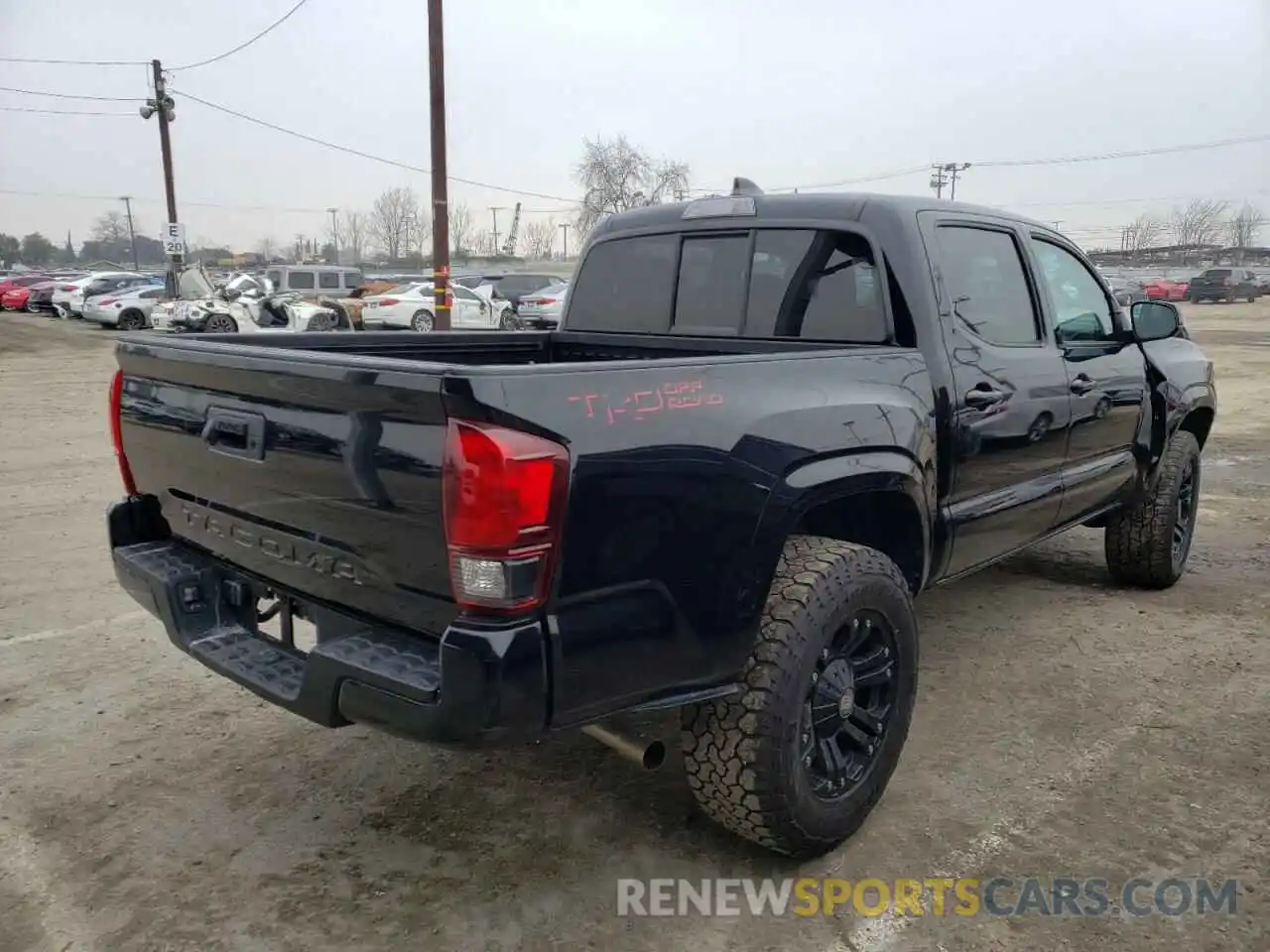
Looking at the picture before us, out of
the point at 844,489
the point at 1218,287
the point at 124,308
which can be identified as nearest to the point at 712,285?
the point at 844,489

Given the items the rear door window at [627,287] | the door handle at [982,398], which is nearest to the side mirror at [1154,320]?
the door handle at [982,398]

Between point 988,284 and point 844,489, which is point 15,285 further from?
point 844,489

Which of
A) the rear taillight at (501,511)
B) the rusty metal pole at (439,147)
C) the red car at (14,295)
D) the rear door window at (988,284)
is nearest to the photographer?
the rear taillight at (501,511)

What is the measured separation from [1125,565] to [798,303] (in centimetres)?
276

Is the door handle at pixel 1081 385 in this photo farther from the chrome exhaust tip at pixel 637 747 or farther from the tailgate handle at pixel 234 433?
the tailgate handle at pixel 234 433

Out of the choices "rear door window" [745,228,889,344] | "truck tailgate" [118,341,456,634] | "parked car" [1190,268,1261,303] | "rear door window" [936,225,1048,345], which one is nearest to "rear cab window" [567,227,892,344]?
"rear door window" [745,228,889,344]

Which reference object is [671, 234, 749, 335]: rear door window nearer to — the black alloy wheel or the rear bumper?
the black alloy wheel

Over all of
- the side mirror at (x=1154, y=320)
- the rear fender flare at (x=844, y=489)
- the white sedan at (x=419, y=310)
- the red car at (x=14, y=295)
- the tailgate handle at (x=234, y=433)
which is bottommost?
the red car at (x=14, y=295)

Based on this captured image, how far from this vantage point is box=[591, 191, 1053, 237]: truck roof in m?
3.52

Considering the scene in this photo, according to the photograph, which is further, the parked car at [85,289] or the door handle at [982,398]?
the parked car at [85,289]

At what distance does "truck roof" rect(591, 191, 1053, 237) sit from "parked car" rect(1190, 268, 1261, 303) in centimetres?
5110

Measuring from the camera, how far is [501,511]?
2.05m

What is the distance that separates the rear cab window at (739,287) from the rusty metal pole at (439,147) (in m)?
11.1

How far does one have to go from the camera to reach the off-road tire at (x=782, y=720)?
254cm
